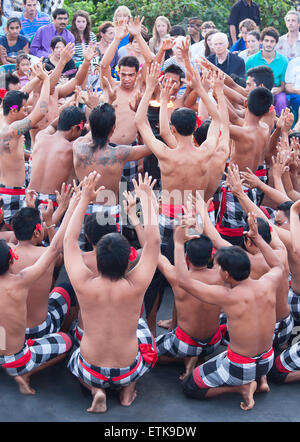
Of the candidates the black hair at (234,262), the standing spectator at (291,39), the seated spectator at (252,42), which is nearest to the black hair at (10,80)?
the seated spectator at (252,42)

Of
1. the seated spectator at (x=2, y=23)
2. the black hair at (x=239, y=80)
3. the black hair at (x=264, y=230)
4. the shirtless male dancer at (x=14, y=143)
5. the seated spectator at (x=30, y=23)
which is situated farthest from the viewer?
the seated spectator at (x=30, y=23)

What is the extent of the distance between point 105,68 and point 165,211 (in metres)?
1.89

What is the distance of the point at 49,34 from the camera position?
9.04 meters

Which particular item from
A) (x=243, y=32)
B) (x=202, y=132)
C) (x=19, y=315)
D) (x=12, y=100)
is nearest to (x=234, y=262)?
(x=19, y=315)

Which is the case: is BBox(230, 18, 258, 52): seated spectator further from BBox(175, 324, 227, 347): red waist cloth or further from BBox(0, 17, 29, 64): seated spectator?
BBox(175, 324, 227, 347): red waist cloth

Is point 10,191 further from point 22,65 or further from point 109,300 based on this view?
point 22,65

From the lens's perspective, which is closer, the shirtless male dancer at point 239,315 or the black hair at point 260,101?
the shirtless male dancer at point 239,315

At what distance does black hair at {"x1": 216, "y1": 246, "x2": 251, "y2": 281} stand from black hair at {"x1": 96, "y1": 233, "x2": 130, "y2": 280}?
646 mm

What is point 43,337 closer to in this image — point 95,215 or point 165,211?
point 95,215

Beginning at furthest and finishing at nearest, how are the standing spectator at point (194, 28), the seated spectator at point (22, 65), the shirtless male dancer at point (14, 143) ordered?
1. the standing spectator at point (194, 28)
2. the seated spectator at point (22, 65)
3. the shirtless male dancer at point (14, 143)

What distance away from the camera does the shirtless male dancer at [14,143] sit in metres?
5.48

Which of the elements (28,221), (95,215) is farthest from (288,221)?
(28,221)

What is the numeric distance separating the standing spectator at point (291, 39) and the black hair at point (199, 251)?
5839 millimetres

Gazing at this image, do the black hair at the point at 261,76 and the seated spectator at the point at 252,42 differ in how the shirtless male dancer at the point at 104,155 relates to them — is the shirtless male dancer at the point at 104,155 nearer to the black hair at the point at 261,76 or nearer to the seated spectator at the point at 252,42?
the black hair at the point at 261,76
